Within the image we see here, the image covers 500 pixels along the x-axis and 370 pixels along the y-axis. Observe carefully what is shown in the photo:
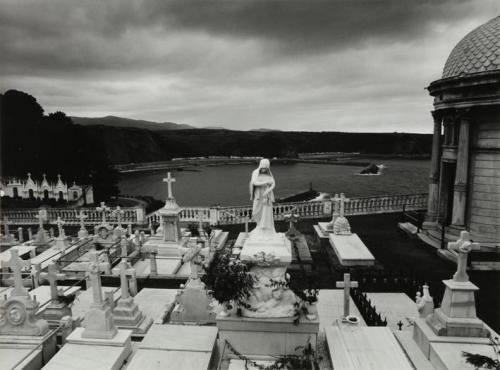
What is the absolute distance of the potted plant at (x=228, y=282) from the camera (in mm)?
6543

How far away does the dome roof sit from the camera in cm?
1381

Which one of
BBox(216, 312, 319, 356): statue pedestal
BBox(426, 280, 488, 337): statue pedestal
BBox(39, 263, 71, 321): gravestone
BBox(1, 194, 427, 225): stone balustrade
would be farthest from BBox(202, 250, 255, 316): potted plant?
BBox(1, 194, 427, 225): stone balustrade

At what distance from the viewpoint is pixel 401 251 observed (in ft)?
52.0

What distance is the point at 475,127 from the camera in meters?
14.6

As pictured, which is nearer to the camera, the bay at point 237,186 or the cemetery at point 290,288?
the cemetery at point 290,288

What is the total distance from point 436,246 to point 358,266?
4.27m

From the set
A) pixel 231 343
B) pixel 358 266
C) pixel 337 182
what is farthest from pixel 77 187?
pixel 337 182

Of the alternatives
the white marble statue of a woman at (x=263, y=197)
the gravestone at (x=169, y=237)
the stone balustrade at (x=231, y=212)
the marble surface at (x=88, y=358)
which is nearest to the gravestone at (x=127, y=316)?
the marble surface at (x=88, y=358)

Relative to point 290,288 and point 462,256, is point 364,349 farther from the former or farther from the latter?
point 462,256

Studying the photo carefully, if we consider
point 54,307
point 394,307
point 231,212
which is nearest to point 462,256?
point 394,307

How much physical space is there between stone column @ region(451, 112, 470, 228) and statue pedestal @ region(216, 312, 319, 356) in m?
10.9

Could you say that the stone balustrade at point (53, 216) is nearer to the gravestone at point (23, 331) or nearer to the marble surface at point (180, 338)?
the gravestone at point (23, 331)

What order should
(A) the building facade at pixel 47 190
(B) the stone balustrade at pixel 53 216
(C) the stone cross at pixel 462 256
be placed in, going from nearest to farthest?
(C) the stone cross at pixel 462 256 < (B) the stone balustrade at pixel 53 216 < (A) the building facade at pixel 47 190

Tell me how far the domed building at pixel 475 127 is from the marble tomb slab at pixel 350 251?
3.36m
